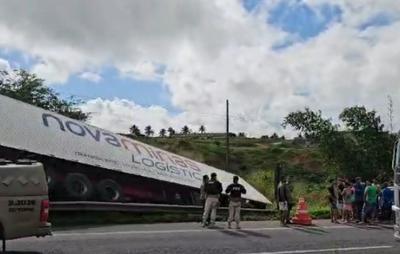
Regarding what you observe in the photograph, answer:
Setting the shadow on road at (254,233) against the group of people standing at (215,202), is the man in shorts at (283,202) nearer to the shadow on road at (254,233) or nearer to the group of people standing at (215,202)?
the group of people standing at (215,202)

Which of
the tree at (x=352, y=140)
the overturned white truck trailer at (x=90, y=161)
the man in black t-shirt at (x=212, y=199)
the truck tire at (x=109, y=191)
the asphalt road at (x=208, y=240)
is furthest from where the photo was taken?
the tree at (x=352, y=140)

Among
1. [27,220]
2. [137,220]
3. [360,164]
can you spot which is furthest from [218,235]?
[360,164]

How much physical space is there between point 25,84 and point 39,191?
32450mm

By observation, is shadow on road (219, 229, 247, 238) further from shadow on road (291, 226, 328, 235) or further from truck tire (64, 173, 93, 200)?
truck tire (64, 173, 93, 200)

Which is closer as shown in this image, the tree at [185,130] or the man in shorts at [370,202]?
the man in shorts at [370,202]

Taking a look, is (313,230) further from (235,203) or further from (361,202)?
(361,202)

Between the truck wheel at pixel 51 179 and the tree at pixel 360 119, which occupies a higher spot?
the tree at pixel 360 119

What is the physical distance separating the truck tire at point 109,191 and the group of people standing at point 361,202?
23.8ft

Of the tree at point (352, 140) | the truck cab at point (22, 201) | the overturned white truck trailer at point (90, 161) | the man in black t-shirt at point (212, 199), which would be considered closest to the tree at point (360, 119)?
the tree at point (352, 140)

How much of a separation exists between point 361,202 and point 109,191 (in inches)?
336

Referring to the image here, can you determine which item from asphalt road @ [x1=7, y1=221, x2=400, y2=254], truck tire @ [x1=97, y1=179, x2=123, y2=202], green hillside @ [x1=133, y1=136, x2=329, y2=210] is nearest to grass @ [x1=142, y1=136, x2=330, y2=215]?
green hillside @ [x1=133, y1=136, x2=329, y2=210]

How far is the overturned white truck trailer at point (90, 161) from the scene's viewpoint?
20.8m

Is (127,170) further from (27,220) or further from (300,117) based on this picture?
(300,117)

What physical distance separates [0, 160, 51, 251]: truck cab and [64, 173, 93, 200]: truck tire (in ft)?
30.2
